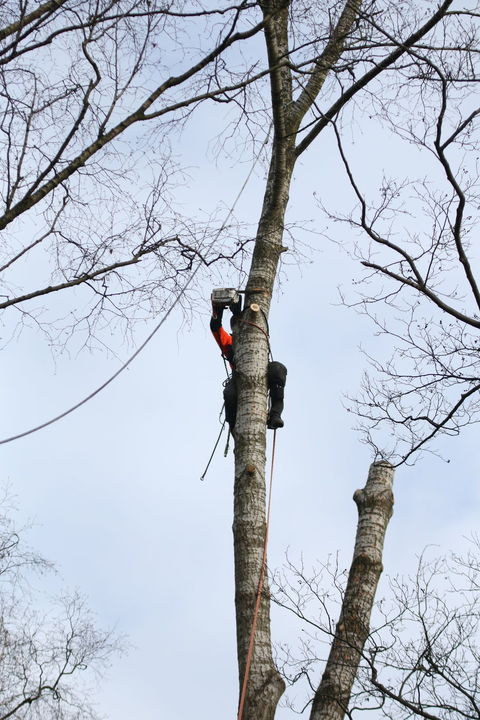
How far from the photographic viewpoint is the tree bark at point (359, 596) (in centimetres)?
580

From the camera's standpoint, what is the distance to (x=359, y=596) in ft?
20.4

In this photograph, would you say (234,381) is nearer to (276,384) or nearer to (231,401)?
(231,401)

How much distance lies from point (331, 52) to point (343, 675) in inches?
167

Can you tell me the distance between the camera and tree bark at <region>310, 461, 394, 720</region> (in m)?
5.80

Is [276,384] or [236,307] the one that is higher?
[236,307]

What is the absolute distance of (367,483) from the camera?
6.73 meters

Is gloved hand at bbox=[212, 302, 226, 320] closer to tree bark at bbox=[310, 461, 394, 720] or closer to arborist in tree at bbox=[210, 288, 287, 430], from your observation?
arborist in tree at bbox=[210, 288, 287, 430]

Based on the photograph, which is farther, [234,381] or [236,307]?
[236,307]

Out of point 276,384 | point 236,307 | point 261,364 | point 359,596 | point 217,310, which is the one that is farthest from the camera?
point 217,310

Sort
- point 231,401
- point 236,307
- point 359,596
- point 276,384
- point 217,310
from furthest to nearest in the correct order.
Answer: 1. point 217,310
2. point 236,307
3. point 276,384
4. point 231,401
5. point 359,596

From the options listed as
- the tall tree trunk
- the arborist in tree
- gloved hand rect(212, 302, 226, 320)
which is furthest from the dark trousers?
gloved hand rect(212, 302, 226, 320)

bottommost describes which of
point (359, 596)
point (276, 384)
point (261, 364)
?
point (359, 596)

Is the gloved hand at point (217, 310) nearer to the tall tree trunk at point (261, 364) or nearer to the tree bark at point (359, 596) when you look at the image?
the tall tree trunk at point (261, 364)

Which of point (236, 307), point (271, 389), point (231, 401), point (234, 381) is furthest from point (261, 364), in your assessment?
point (236, 307)
